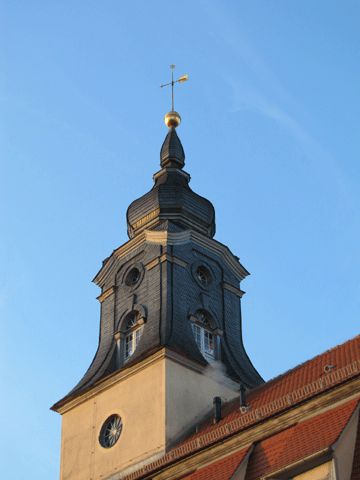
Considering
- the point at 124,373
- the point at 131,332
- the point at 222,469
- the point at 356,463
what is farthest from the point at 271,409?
the point at 131,332

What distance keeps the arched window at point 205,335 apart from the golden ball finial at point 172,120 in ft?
40.8

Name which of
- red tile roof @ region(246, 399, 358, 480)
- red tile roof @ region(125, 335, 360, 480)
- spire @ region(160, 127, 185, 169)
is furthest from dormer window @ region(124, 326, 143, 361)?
red tile roof @ region(246, 399, 358, 480)

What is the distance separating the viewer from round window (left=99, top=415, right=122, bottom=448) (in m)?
34.9

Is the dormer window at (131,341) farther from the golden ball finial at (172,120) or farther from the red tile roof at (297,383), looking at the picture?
the golden ball finial at (172,120)

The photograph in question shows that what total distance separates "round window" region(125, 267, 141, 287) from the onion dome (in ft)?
6.01

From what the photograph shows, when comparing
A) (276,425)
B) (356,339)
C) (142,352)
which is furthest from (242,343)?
(276,425)

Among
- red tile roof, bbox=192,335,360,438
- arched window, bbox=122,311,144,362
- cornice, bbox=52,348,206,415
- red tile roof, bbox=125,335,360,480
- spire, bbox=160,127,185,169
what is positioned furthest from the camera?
spire, bbox=160,127,185,169

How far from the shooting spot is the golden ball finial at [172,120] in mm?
47844

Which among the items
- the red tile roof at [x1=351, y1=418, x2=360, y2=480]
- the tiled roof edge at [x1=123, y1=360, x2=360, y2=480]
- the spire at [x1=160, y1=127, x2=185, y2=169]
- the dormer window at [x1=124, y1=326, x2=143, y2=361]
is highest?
the spire at [x1=160, y1=127, x2=185, y2=169]

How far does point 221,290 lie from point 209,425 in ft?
25.9

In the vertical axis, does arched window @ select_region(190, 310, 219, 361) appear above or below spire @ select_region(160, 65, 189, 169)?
below

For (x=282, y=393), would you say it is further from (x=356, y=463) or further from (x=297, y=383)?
(x=356, y=463)

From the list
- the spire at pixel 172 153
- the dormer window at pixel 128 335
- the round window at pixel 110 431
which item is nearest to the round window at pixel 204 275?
the dormer window at pixel 128 335

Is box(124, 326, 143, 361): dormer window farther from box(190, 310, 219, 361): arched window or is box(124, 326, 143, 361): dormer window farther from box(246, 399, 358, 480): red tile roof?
box(246, 399, 358, 480): red tile roof
